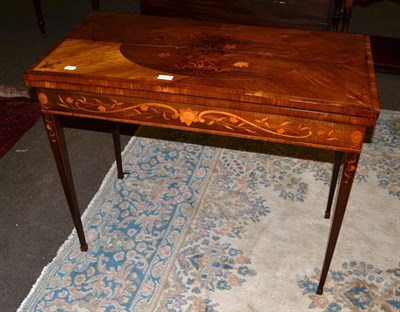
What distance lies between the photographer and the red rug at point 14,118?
2732 millimetres

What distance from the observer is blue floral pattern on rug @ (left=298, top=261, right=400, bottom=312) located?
1793 mm

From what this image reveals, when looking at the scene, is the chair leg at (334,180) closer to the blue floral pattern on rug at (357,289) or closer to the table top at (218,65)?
the blue floral pattern on rug at (357,289)

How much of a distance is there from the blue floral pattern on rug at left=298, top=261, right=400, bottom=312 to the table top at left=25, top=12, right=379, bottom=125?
Answer: 0.81m

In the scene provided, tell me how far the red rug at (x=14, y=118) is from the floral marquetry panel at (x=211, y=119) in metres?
1.26

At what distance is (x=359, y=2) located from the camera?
3021mm

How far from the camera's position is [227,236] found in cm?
208

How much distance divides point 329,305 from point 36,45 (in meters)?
3.04

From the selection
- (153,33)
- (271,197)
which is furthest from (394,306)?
(153,33)

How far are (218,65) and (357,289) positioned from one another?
3.44 ft

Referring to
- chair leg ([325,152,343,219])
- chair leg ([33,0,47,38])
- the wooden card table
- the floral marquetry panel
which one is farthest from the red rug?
chair leg ([325,152,343,219])

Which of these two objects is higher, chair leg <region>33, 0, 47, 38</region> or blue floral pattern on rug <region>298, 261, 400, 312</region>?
chair leg <region>33, 0, 47, 38</region>

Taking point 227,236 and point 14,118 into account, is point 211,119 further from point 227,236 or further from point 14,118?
point 14,118

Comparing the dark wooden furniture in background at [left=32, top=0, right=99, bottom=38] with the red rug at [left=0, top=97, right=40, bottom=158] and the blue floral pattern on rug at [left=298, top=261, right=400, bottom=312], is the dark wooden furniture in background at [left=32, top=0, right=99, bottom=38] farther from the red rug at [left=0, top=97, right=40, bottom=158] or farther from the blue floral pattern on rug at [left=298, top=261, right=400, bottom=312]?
the blue floral pattern on rug at [left=298, top=261, right=400, bottom=312]

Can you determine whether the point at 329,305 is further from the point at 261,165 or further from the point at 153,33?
the point at 153,33
